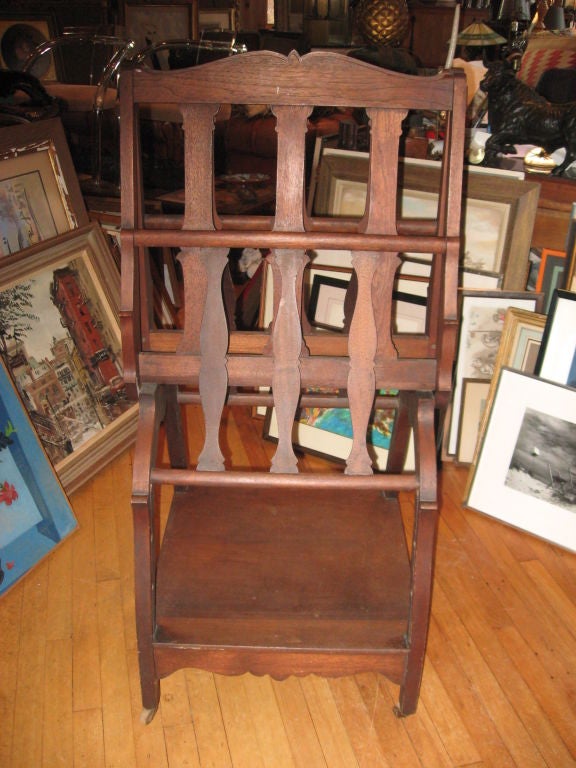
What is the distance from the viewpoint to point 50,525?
6.22 ft

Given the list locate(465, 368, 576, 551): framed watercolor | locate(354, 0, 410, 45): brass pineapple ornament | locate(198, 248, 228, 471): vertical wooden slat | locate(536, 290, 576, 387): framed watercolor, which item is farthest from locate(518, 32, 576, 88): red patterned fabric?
locate(198, 248, 228, 471): vertical wooden slat

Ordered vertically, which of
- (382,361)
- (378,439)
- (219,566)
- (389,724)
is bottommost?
(389,724)

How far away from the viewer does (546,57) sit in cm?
285

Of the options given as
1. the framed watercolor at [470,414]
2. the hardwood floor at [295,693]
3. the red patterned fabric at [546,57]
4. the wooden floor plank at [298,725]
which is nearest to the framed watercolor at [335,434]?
the framed watercolor at [470,414]

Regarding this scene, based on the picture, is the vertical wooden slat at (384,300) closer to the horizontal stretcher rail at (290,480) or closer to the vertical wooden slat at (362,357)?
the vertical wooden slat at (362,357)

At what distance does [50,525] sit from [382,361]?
113 cm

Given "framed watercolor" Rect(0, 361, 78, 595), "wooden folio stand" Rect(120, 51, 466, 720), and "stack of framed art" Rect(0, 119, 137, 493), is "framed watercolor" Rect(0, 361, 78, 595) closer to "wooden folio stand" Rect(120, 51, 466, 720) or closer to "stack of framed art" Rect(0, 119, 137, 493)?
"stack of framed art" Rect(0, 119, 137, 493)

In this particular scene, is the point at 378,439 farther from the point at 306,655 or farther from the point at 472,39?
the point at 472,39

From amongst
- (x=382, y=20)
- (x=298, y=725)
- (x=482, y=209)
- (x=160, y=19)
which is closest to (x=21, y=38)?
(x=160, y=19)

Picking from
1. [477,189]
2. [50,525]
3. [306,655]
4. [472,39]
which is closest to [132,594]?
[50,525]

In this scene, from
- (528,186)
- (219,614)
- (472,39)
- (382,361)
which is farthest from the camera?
(472,39)

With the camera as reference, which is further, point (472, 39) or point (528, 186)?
point (472, 39)

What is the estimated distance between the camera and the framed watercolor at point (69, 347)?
6.50 ft

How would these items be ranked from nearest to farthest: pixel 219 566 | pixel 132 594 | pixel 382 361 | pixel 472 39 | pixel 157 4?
pixel 382 361 < pixel 219 566 < pixel 132 594 < pixel 472 39 < pixel 157 4
